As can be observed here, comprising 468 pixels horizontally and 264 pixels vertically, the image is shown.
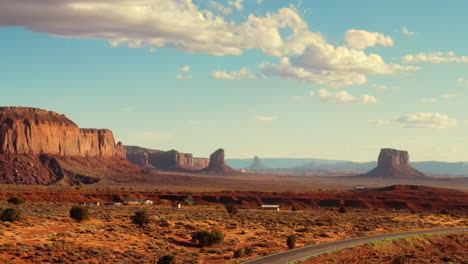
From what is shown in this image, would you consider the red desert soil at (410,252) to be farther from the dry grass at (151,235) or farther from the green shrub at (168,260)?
the green shrub at (168,260)

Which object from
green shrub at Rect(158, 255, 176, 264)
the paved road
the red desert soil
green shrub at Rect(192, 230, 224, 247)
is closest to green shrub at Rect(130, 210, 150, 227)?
green shrub at Rect(192, 230, 224, 247)

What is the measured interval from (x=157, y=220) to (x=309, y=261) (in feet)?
74.2

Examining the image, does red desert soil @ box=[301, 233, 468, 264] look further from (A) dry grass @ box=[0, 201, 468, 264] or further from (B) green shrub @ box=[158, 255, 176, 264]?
(B) green shrub @ box=[158, 255, 176, 264]

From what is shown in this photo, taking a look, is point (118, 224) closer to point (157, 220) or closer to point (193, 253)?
point (157, 220)

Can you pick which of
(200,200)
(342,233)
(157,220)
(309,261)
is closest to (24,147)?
(200,200)

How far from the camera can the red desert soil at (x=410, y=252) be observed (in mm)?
39094

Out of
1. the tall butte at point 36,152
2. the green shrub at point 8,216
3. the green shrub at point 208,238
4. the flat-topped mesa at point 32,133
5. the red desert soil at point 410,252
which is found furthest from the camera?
the flat-topped mesa at point 32,133

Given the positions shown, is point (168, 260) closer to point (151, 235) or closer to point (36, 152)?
point (151, 235)

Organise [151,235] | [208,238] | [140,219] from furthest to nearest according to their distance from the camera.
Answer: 1. [140,219]
2. [151,235]
3. [208,238]

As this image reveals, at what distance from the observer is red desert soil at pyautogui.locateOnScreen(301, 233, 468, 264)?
39094 mm

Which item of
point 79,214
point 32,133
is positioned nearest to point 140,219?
point 79,214

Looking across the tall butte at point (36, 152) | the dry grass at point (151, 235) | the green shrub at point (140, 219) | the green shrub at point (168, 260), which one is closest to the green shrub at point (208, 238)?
the dry grass at point (151, 235)

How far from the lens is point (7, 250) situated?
33750mm

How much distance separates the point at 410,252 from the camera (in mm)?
45688
